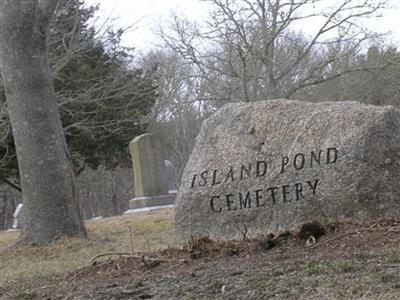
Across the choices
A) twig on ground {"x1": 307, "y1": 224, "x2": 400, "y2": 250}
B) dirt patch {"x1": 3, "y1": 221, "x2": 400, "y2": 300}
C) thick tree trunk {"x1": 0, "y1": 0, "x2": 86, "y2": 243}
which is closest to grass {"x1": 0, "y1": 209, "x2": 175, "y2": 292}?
thick tree trunk {"x1": 0, "y1": 0, "x2": 86, "y2": 243}

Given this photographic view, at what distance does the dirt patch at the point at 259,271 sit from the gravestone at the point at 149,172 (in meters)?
14.1

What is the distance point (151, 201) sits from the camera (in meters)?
19.7

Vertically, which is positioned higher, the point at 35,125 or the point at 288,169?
the point at 35,125

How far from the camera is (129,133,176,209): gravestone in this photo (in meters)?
20.3

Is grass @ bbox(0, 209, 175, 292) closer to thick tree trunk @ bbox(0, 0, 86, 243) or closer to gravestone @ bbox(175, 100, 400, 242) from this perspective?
thick tree trunk @ bbox(0, 0, 86, 243)

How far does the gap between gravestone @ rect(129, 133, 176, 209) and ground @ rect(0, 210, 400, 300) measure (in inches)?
518

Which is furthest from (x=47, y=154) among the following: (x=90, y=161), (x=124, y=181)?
(x=124, y=181)

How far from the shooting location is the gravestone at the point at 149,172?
2030 cm

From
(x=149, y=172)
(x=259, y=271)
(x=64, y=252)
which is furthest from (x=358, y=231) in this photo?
(x=149, y=172)

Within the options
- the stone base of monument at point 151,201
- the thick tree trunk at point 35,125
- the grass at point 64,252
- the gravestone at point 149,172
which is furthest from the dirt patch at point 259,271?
the gravestone at point 149,172

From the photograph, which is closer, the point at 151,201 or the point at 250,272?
the point at 250,272

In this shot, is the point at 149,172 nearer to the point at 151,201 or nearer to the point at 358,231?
the point at 151,201

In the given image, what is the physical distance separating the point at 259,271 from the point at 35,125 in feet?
19.3

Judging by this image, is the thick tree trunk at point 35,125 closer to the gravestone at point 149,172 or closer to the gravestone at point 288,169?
the gravestone at point 288,169
